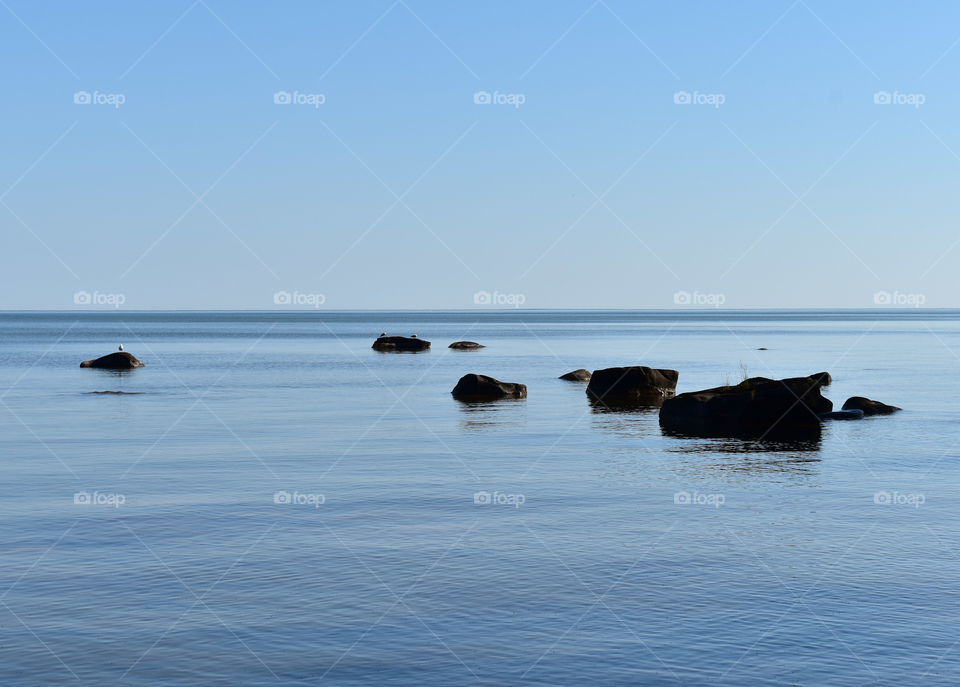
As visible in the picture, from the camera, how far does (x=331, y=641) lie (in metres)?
13.0

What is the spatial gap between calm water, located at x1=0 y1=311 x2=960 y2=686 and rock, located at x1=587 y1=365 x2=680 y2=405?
16.3 m

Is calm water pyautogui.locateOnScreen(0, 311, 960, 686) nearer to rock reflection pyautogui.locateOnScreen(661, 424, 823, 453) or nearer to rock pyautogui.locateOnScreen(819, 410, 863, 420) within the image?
rock reflection pyautogui.locateOnScreen(661, 424, 823, 453)

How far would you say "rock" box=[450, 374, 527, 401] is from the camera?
5306cm

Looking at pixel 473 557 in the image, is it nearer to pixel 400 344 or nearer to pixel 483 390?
pixel 483 390

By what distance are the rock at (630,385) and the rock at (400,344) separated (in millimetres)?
71840

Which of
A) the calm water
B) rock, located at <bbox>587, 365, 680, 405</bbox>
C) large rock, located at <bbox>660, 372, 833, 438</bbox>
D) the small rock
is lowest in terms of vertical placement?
the calm water

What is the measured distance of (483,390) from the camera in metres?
53.1

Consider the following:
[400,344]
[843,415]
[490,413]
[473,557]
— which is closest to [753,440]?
[843,415]

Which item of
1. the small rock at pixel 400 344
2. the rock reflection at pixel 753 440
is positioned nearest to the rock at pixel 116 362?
the small rock at pixel 400 344

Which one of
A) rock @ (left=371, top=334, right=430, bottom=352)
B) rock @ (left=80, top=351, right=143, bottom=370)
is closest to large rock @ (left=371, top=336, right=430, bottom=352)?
rock @ (left=371, top=334, right=430, bottom=352)

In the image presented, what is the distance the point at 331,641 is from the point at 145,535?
7490mm

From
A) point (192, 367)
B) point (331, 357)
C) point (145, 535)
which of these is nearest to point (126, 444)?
point (145, 535)

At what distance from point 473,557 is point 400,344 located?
111720mm

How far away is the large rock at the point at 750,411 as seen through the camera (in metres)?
37.7
